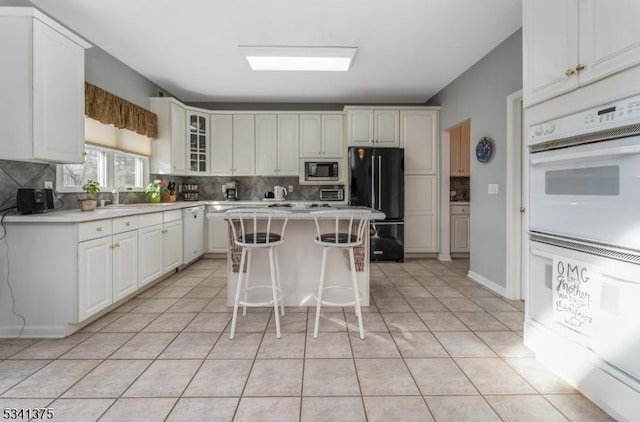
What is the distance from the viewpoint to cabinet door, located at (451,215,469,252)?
5344mm

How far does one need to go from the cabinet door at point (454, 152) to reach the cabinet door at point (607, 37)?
3850mm

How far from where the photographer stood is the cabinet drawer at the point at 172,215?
397 cm

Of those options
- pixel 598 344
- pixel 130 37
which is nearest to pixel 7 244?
pixel 130 37

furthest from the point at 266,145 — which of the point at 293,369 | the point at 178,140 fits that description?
the point at 293,369

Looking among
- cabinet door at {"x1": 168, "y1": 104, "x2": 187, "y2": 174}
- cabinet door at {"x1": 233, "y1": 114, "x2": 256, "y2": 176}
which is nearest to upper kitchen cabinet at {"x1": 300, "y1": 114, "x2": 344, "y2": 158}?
cabinet door at {"x1": 233, "y1": 114, "x2": 256, "y2": 176}

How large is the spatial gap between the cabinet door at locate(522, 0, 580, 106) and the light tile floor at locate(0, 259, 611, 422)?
1676mm

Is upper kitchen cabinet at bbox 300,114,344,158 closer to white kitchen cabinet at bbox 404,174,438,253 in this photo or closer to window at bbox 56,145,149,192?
white kitchen cabinet at bbox 404,174,438,253

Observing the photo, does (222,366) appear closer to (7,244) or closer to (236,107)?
(7,244)

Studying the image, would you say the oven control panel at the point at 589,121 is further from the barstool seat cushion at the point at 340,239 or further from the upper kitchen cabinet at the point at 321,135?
the upper kitchen cabinet at the point at 321,135

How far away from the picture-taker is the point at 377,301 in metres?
3.25

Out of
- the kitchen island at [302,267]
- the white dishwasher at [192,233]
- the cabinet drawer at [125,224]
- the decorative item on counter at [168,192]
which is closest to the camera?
the cabinet drawer at [125,224]

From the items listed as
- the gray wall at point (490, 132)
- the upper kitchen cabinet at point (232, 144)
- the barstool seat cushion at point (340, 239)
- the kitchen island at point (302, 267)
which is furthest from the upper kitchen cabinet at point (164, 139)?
the gray wall at point (490, 132)

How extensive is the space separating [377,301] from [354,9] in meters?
2.68

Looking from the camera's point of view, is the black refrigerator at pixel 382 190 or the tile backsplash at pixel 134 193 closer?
the tile backsplash at pixel 134 193
